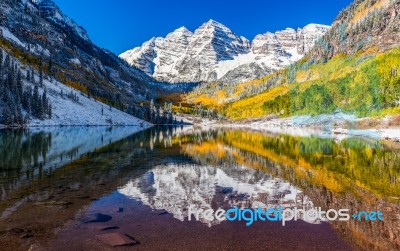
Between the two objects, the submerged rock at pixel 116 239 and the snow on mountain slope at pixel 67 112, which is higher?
the snow on mountain slope at pixel 67 112

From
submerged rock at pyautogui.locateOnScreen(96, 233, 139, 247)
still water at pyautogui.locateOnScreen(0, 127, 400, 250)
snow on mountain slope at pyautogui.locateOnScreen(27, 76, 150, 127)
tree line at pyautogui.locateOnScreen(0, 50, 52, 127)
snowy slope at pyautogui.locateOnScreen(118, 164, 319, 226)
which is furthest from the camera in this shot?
snow on mountain slope at pyautogui.locateOnScreen(27, 76, 150, 127)

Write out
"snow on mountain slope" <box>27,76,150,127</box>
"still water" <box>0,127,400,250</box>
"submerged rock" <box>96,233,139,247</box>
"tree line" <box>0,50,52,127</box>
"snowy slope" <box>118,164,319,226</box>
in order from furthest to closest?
"snow on mountain slope" <box>27,76,150,127</box> < "tree line" <box>0,50,52,127</box> < "snowy slope" <box>118,164,319,226</box> < "still water" <box>0,127,400,250</box> < "submerged rock" <box>96,233,139,247</box>

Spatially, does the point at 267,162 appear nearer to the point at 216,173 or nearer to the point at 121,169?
the point at 216,173

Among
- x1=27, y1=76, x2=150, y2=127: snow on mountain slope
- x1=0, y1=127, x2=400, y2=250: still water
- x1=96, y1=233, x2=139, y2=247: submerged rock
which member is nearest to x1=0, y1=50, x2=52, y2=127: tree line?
x1=27, y1=76, x2=150, y2=127: snow on mountain slope

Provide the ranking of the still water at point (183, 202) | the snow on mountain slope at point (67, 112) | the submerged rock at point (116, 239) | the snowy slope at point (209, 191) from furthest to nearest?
the snow on mountain slope at point (67, 112) < the snowy slope at point (209, 191) < the still water at point (183, 202) < the submerged rock at point (116, 239)

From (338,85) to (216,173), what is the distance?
181 metres

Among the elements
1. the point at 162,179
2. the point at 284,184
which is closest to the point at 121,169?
the point at 162,179

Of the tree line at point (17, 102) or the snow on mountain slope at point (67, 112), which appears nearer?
the tree line at point (17, 102)

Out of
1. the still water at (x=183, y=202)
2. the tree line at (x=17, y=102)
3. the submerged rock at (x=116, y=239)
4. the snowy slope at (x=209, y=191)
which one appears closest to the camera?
the submerged rock at (x=116, y=239)

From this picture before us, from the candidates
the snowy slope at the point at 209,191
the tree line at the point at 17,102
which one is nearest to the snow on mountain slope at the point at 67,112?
the tree line at the point at 17,102

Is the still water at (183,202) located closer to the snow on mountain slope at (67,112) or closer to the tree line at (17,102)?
the tree line at (17,102)

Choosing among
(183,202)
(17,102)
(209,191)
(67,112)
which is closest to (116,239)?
(183,202)

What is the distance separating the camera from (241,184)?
25.8m

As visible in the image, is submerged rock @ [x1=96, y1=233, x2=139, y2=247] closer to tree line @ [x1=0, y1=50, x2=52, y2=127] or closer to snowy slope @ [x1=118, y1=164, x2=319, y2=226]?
snowy slope @ [x1=118, y1=164, x2=319, y2=226]
